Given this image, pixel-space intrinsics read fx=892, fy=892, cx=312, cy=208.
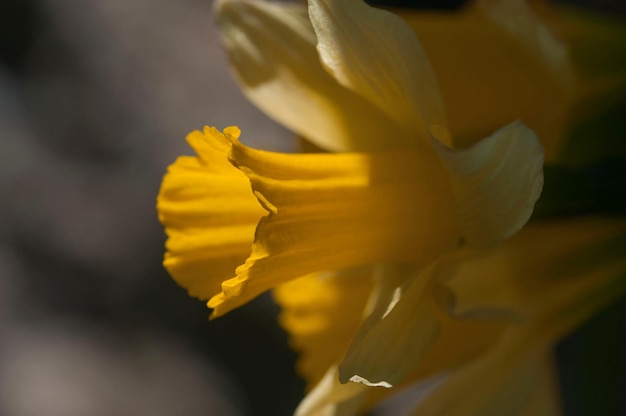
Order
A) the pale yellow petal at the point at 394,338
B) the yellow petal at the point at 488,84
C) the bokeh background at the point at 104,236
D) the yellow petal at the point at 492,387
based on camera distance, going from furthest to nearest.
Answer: the bokeh background at the point at 104,236, the yellow petal at the point at 488,84, the yellow petal at the point at 492,387, the pale yellow petal at the point at 394,338

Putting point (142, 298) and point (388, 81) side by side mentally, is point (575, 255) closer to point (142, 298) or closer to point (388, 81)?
point (388, 81)

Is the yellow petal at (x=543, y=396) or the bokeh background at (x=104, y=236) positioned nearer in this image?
the yellow petal at (x=543, y=396)

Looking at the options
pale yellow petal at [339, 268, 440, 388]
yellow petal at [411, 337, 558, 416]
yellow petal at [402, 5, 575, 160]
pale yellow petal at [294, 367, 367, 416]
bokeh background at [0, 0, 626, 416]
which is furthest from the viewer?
bokeh background at [0, 0, 626, 416]

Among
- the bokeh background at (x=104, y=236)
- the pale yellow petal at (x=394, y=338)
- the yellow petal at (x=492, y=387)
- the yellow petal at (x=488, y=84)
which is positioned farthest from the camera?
the bokeh background at (x=104, y=236)

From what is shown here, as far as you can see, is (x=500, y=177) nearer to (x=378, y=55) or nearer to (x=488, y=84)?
(x=378, y=55)

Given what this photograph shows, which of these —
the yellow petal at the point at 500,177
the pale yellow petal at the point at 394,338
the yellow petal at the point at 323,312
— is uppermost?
the yellow petal at the point at 500,177

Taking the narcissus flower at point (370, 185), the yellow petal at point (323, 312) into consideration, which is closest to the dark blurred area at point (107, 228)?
the yellow petal at point (323, 312)

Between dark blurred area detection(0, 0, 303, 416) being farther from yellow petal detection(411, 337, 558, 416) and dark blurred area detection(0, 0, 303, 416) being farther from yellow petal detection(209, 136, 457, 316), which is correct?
yellow petal detection(209, 136, 457, 316)

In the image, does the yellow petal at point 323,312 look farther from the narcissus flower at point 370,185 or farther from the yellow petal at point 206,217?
the yellow petal at point 206,217

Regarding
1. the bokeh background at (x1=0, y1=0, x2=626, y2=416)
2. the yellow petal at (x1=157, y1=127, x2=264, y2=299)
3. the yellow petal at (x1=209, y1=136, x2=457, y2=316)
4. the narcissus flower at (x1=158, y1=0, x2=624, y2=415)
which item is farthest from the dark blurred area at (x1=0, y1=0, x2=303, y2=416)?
the yellow petal at (x1=209, y1=136, x2=457, y2=316)
